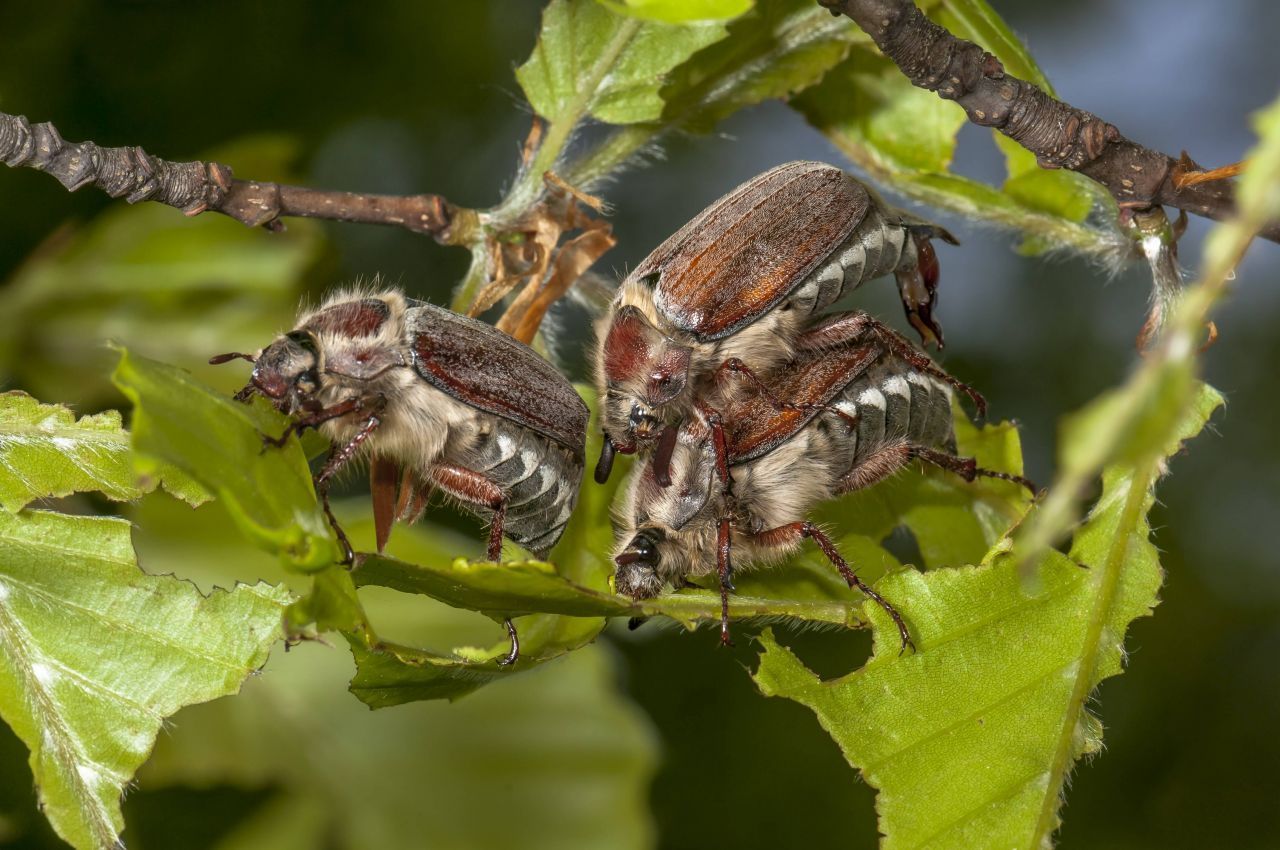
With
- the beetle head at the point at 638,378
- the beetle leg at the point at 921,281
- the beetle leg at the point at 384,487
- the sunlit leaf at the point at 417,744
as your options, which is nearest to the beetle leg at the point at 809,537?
the beetle head at the point at 638,378

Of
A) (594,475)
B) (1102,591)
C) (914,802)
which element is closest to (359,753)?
(594,475)

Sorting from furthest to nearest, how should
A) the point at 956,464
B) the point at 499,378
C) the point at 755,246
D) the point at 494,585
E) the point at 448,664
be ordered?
the point at 755,246
the point at 956,464
the point at 499,378
the point at 448,664
the point at 494,585

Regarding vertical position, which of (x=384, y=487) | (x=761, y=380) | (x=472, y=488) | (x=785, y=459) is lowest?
(x=384, y=487)

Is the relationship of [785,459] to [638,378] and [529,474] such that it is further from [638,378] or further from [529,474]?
[529,474]

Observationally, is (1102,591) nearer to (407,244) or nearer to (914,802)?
(914,802)

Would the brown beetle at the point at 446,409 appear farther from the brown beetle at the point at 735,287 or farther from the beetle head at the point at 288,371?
the brown beetle at the point at 735,287

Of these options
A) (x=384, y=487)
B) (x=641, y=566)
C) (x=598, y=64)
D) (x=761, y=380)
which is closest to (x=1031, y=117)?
(x=761, y=380)
